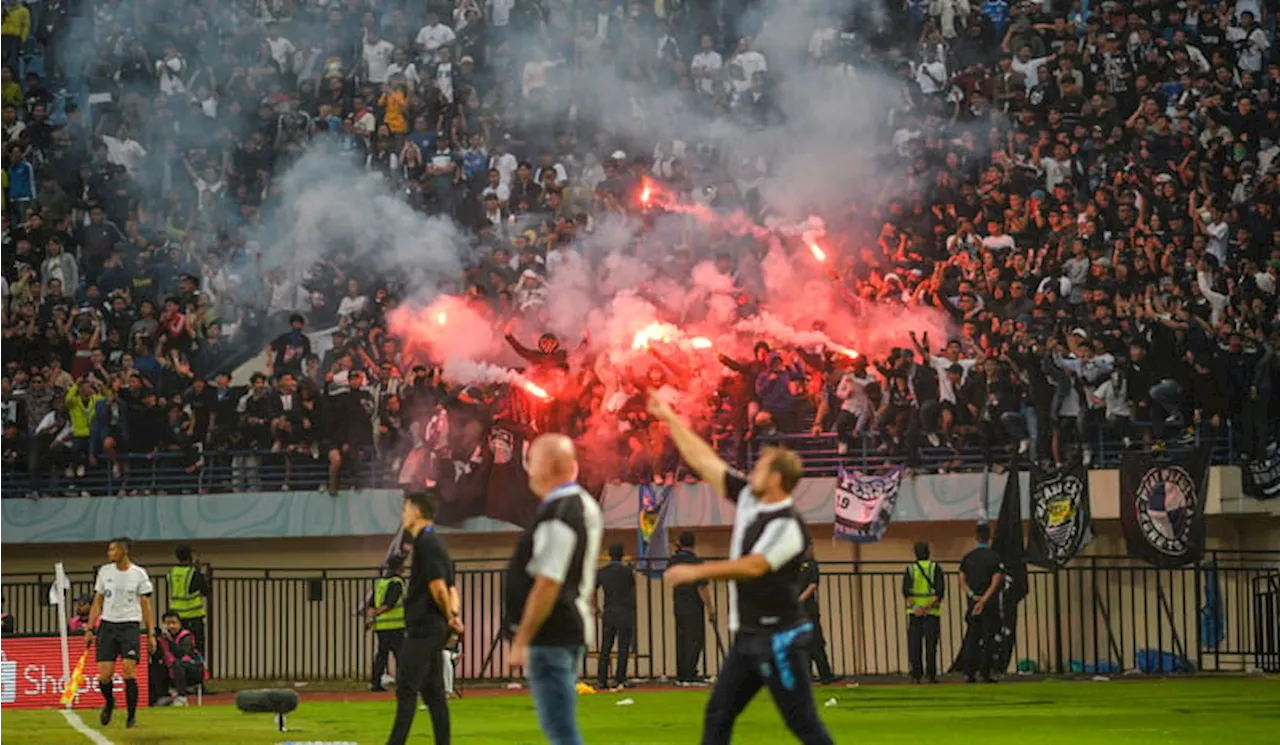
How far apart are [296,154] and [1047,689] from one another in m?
16.4

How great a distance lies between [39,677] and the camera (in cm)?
2066

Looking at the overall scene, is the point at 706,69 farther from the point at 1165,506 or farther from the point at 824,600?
the point at 1165,506

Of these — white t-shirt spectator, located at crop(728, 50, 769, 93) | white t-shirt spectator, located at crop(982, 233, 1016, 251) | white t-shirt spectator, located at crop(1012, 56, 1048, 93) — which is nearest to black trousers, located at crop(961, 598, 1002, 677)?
white t-shirt spectator, located at crop(982, 233, 1016, 251)

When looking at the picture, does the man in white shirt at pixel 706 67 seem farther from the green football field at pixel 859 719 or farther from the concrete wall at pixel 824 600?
the green football field at pixel 859 719

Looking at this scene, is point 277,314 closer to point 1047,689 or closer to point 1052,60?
point 1052,60

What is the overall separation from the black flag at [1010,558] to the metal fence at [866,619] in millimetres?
611

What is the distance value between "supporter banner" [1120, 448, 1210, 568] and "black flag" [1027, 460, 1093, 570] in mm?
484

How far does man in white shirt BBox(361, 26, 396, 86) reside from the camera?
33312 mm

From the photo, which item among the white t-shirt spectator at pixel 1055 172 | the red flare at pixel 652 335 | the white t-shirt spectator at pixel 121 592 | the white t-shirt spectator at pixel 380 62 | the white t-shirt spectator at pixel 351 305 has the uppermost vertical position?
the white t-shirt spectator at pixel 380 62

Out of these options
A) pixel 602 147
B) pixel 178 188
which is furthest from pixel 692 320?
pixel 178 188

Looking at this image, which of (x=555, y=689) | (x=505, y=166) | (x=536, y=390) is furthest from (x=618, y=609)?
(x=555, y=689)

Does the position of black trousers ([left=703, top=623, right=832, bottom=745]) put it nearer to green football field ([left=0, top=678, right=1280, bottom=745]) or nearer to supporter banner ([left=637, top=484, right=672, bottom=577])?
green football field ([left=0, top=678, right=1280, bottom=745])

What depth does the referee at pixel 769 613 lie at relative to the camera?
9.59 metres

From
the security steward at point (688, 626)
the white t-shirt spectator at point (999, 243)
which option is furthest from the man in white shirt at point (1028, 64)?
the security steward at point (688, 626)
